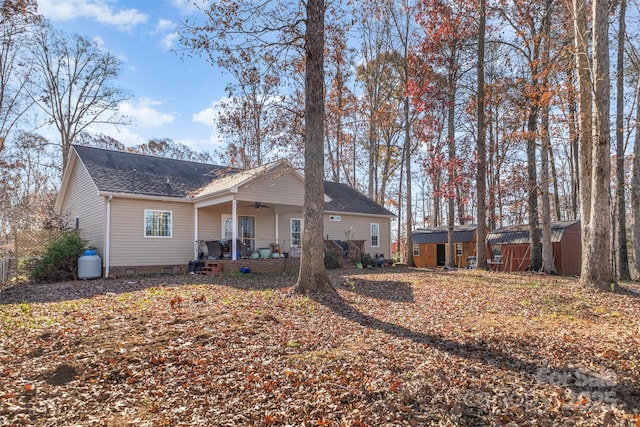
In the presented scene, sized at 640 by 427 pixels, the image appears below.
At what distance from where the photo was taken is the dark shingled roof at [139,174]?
47.5ft

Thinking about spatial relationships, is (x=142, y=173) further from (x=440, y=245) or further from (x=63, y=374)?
(x=440, y=245)

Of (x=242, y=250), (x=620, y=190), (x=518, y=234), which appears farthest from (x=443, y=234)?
(x=242, y=250)

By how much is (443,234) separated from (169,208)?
17.1 m

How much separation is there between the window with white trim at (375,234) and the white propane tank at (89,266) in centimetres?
1390

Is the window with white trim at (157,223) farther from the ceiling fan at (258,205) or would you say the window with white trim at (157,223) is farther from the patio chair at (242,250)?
the ceiling fan at (258,205)

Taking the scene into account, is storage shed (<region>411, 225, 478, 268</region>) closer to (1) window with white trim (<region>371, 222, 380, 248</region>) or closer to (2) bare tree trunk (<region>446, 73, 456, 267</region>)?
(2) bare tree trunk (<region>446, 73, 456, 267</region>)

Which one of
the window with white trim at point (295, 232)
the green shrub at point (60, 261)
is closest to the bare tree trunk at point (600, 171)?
the window with white trim at point (295, 232)

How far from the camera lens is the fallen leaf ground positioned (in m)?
3.61

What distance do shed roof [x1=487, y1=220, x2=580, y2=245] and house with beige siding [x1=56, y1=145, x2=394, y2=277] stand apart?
11730mm

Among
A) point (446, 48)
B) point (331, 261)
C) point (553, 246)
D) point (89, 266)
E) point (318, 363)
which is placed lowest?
point (318, 363)

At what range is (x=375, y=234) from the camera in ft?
74.0

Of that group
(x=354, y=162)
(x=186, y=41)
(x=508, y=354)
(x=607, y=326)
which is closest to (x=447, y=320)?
(x=508, y=354)

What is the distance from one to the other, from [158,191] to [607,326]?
568 inches

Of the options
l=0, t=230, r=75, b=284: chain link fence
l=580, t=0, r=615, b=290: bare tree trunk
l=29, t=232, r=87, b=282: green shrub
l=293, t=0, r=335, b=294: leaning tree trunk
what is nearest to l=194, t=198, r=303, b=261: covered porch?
Result: l=29, t=232, r=87, b=282: green shrub
